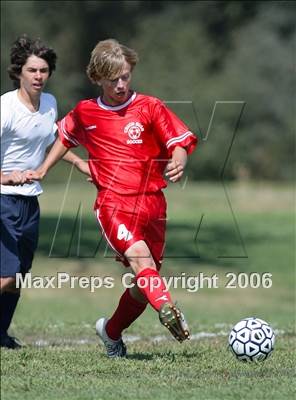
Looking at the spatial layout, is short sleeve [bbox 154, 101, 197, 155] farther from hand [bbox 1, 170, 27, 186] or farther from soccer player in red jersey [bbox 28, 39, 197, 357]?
hand [bbox 1, 170, 27, 186]

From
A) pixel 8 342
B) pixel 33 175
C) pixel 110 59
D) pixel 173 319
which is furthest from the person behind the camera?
pixel 8 342

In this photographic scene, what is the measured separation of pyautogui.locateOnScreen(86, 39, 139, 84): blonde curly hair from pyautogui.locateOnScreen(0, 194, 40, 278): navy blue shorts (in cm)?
128

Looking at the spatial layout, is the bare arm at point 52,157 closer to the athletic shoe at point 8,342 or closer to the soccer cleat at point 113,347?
the soccer cleat at point 113,347

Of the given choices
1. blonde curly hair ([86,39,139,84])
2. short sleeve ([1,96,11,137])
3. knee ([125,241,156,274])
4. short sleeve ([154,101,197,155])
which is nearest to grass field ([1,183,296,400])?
knee ([125,241,156,274])

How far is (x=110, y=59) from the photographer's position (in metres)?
7.41

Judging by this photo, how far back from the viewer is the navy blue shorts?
25.9ft

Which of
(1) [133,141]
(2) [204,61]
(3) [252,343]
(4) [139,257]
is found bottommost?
(2) [204,61]

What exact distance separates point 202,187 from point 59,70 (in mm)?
14711

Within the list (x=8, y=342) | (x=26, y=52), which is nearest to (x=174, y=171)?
(x=26, y=52)

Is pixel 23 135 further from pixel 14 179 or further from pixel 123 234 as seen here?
pixel 123 234

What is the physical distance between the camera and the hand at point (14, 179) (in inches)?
293

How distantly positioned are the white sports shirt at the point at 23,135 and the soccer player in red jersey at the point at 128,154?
412mm

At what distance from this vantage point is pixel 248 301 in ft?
57.1

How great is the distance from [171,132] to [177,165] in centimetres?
39
